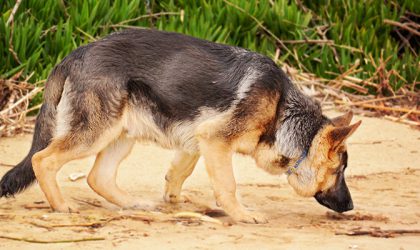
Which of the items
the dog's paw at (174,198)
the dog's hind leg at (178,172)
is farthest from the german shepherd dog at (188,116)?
the dog's paw at (174,198)

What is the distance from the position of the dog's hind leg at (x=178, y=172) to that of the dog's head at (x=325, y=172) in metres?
0.88

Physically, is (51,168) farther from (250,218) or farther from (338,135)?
(338,135)

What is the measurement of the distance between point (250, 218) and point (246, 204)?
0.77 m

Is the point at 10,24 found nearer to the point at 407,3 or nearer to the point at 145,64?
the point at 145,64

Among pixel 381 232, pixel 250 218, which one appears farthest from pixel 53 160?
pixel 381 232

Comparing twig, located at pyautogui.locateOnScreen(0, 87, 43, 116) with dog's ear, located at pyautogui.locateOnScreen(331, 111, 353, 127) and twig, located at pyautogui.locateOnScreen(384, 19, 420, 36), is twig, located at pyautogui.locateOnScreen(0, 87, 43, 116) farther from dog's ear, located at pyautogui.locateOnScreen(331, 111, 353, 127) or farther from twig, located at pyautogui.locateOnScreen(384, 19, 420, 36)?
twig, located at pyautogui.locateOnScreen(384, 19, 420, 36)

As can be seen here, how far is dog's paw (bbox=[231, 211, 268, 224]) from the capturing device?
7.17 meters

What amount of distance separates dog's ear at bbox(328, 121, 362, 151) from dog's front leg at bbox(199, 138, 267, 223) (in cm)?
76

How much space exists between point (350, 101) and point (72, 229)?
5510 millimetres

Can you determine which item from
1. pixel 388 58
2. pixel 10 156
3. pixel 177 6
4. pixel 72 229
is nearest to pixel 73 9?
pixel 177 6

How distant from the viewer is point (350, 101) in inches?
444

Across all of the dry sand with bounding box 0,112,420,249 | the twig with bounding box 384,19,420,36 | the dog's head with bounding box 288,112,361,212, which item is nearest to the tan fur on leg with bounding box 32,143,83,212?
the dry sand with bounding box 0,112,420,249

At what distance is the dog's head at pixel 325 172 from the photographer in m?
7.34

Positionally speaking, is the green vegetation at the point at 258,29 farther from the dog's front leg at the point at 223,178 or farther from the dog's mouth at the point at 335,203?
the dog's mouth at the point at 335,203
